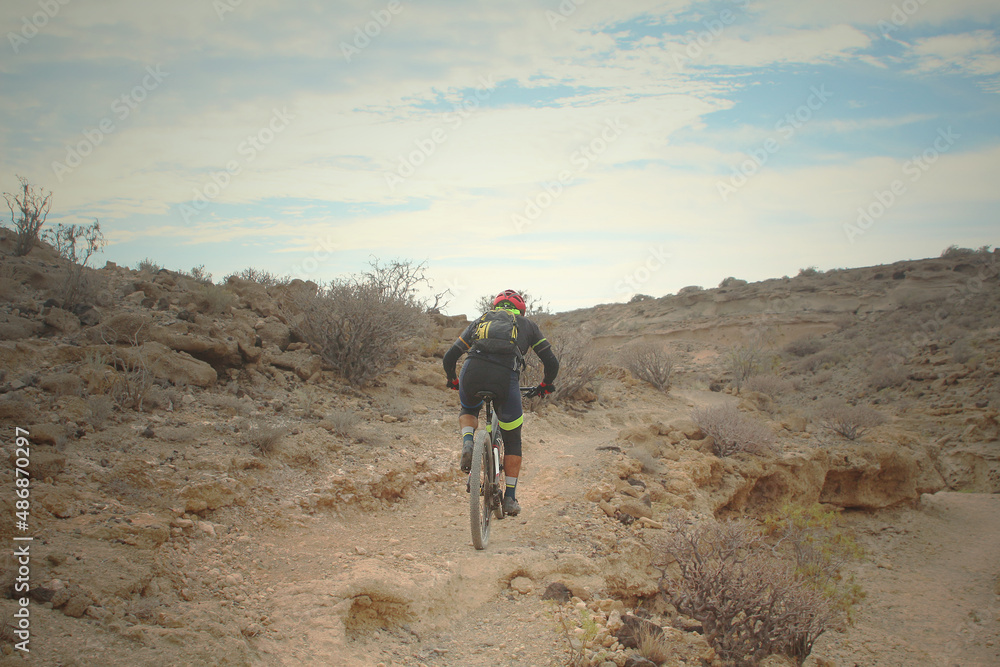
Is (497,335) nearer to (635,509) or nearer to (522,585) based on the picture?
(522,585)

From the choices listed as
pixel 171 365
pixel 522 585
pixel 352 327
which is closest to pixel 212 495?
pixel 522 585

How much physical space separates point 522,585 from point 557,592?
283 millimetres

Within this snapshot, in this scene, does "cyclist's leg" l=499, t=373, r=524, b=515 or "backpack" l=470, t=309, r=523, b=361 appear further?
"cyclist's leg" l=499, t=373, r=524, b=515

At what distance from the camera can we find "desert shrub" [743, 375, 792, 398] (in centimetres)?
1769

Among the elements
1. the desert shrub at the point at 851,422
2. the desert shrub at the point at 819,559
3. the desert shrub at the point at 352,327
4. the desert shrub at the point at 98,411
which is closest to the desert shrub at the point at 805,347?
the desert shrub at the point at 851,422

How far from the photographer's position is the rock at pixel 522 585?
4094mm

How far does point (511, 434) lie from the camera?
4742mm

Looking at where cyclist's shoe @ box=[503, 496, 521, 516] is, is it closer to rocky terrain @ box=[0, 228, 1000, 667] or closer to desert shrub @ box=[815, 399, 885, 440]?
rocky terrain @ box=[0, 228, 1000, 667]

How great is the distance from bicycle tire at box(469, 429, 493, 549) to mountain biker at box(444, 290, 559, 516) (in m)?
0.12

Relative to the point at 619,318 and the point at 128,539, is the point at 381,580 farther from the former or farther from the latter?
the point at 619,318

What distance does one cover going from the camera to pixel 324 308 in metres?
9.27

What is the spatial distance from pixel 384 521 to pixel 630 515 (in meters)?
2.52

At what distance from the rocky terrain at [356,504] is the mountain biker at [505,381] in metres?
0.83

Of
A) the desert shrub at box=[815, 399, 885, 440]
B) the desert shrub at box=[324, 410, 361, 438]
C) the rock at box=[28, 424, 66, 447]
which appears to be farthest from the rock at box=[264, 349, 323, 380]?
the desert shrub at box=[815, 399, 885, 440]
